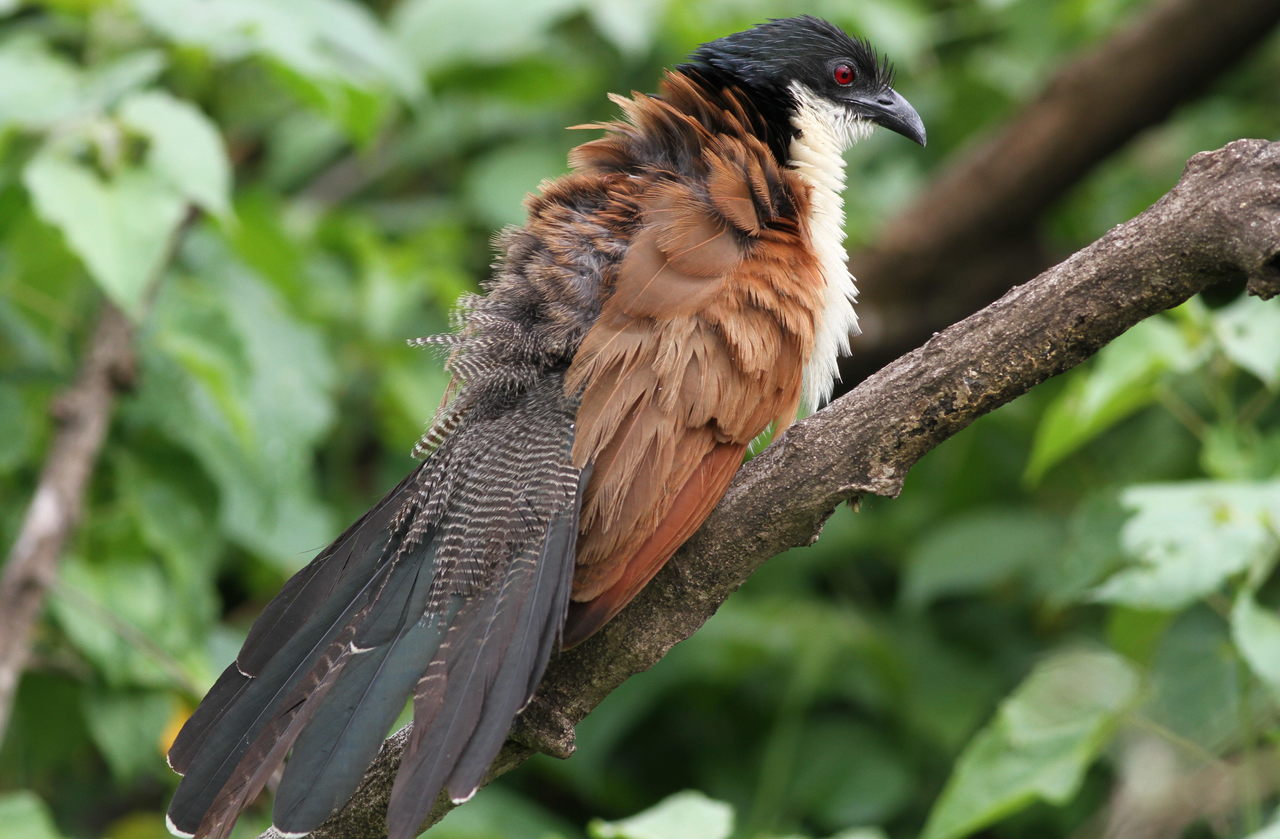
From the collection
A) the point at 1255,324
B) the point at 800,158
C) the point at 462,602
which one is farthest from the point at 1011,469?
the point at 462,602

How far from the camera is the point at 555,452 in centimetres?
178

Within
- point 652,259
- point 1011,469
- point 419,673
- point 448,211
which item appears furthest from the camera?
point 448,211

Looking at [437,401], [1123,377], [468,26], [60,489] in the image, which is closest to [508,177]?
[468,26]

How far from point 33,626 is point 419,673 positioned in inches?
47.4

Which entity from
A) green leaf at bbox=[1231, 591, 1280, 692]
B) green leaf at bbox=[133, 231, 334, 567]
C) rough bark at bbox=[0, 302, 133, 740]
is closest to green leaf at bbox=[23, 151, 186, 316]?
green leaf at bbox=[133, 231, 334, 567]

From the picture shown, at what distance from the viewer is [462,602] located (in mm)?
1690

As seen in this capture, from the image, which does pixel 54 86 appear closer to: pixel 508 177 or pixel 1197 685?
pixel 508 177

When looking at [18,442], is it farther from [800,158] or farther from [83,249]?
[800,158]

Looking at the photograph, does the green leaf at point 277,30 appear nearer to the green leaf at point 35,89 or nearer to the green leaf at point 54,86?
the green leaf at point 54,86

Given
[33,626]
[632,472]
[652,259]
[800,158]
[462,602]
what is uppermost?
[800,158]

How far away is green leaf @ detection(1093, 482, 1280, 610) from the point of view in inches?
76.2

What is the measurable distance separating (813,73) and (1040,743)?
1.23 m

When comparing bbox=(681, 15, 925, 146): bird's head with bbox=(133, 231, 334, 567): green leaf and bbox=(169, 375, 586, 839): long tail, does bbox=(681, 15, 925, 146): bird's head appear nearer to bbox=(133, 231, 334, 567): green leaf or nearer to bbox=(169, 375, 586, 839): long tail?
bbox=(169, 375, 586, 839): long tail

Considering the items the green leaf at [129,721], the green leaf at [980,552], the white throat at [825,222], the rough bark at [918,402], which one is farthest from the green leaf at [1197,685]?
the green leaf at [129,721]
